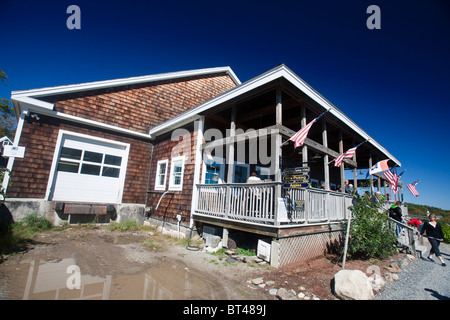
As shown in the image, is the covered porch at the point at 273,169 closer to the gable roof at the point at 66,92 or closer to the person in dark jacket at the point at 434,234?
the person in dark jacket at the point at 434,234

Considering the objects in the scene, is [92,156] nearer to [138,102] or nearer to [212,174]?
[138,102]

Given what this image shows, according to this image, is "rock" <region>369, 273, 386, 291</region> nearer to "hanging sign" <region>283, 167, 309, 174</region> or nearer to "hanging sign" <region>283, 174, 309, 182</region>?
"hanging sign" <region>283, 174, 309, 182</region>

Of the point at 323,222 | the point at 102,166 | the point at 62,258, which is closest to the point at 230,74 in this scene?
the point at 102,166

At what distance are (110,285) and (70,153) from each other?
7441mm

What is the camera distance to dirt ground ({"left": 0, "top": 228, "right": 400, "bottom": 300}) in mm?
3258

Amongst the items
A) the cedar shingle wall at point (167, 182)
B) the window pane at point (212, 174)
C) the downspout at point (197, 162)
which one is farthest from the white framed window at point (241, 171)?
the cedar shingle wall at point (167, 182)

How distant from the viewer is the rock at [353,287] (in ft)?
11.2

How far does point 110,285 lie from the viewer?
3.47m

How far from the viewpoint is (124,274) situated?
3990mm

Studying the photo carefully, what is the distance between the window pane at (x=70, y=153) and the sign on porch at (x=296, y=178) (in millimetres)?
8748

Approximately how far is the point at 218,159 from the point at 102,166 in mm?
5490

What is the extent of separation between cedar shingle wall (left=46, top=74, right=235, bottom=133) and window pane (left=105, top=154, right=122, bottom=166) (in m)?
1.57

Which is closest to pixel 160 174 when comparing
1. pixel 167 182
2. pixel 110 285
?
pixel 167 182

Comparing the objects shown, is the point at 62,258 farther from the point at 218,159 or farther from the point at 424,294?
the point at 424,294
